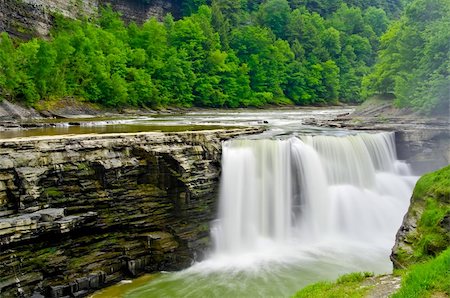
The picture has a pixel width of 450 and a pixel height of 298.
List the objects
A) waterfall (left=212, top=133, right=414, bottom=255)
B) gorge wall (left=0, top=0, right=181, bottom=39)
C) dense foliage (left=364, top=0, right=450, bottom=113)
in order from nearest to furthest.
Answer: waterfall (left=212, top=133, right=414, bottom=255)
dense foliage (left=364, top=0, right=450, bottom=113)
gorge wall (left=0, top=0, right=181, bottom=39)

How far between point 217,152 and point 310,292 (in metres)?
8.80

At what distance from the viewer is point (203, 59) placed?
52656mm

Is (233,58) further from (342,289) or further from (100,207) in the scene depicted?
(342,289)

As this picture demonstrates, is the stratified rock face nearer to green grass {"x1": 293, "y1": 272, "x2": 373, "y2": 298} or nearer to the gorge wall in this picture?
green grass {"x1": 293, "y1": 272, "x2": 373, "y2": 298}

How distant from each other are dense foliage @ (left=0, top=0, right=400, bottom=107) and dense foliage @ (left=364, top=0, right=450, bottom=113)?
22.1 meters

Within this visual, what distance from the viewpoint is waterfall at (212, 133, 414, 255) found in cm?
1558

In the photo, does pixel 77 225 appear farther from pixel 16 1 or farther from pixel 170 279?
pixel 16 1

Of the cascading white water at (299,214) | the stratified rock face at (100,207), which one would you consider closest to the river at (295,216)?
the cascading white water at (299,214)

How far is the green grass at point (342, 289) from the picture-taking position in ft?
22.1

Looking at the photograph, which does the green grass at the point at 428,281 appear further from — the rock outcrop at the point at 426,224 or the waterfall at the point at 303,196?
the waterfall at the point at 303,196

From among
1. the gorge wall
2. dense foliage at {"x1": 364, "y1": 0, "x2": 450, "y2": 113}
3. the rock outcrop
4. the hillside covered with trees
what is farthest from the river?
the gorge wall

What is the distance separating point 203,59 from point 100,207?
42136 millimetres

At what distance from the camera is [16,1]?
36.1m

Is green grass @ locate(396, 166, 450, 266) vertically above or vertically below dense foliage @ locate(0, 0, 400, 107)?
below
